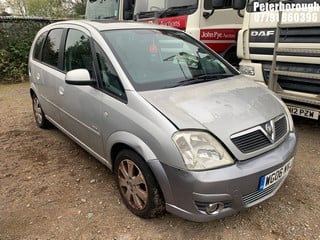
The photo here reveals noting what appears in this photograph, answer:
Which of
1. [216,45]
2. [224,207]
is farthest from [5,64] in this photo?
[224,207]

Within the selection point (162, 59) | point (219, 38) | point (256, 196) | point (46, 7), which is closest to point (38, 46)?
point (162, 59)

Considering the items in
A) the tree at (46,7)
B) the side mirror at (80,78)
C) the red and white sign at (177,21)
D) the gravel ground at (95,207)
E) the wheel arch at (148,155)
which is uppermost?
the tree at (46,7)

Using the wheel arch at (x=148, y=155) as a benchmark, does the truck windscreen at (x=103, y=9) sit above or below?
above

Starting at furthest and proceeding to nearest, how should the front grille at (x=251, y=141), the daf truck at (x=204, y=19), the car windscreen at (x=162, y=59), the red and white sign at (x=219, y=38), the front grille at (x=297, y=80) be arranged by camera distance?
the red and white sign at (x=219, y=38) → the daf truck at (x=204, y=19) → the front grille at (x=297, y=80) → the car windscreen at (x=162, y=59) → the front grille at (x=251, y=141)

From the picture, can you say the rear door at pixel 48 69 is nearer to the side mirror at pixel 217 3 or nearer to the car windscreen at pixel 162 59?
the car windscreen at pixel 162 59

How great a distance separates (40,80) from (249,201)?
3356mm

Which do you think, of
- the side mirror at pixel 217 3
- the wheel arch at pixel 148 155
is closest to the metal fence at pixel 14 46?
the side mirror at pixel 217 3

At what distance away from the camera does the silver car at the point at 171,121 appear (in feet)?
7.72

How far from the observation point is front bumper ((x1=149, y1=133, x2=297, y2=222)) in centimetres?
228

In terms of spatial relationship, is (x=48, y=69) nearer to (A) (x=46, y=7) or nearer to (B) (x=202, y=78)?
(B) (x=202, y=78)

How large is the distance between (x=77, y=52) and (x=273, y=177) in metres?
2.42

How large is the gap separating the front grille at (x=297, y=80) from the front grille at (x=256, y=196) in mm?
2096

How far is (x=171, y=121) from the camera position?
7.97 ft

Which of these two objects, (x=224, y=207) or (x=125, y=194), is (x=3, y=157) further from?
(x=224, y=207)
